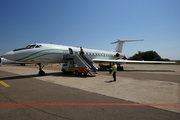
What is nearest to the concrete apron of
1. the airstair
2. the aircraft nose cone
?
the airstair

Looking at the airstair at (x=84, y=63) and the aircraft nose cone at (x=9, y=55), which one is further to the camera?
the airstair at (x=84, y=63)

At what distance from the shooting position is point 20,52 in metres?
11.1

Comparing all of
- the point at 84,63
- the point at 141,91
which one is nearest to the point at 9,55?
the point at 84,63

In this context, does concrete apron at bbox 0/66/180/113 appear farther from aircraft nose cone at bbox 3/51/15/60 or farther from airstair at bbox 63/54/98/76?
aircraft nose cone at bbox 3/51/15/60

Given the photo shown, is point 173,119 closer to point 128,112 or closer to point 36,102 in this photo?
point 128,112

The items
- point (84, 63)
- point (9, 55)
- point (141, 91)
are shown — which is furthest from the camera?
point (84, 63)

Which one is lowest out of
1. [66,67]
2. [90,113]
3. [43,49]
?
[90,113]

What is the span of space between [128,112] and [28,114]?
→ 324 centimetres

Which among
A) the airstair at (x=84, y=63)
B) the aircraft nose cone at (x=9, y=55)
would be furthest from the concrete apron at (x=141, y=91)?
the aircraft nose cone at (x=9, y=55)

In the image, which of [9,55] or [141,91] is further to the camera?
[9,55]

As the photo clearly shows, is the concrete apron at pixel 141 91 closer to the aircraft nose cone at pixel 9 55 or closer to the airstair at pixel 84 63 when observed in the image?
the airstair at pixel 84 63

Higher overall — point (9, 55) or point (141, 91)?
point (9, 55)

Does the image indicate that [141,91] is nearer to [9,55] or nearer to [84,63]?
[84,63]

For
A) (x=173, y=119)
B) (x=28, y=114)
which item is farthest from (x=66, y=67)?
(x=173, y=119)
